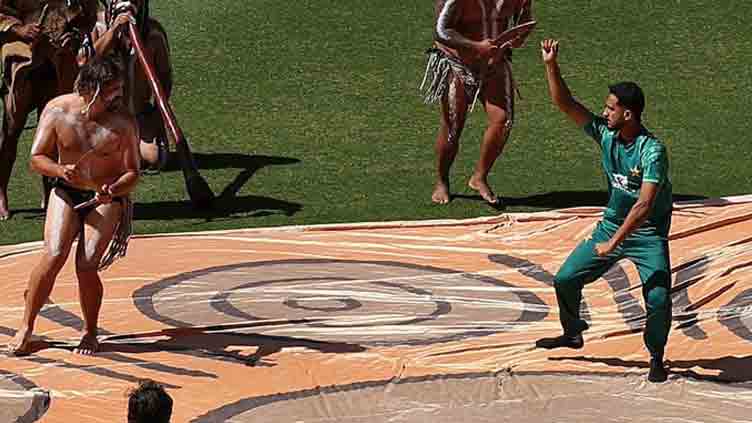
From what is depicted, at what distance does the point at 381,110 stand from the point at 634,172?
21.9 ft

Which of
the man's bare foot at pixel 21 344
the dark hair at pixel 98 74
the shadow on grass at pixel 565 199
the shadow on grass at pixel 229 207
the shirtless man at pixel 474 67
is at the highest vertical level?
the dark hair at pixel 98 74

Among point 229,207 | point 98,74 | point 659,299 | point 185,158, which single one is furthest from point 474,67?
point 98,74

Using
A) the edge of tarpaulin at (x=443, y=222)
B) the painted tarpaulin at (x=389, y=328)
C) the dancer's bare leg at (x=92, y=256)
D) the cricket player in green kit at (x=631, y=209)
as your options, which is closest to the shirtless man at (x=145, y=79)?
the edge of tarpaulin at (x=443, y=222)

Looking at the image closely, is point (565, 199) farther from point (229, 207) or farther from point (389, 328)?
point (389, 328)

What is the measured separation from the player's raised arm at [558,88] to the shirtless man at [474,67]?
3.06 metres

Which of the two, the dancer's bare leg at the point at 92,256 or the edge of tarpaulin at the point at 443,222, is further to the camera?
the edge of tarpaulin at the point at 443,222

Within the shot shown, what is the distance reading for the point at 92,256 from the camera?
8.04 metres

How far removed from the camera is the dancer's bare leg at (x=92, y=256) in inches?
317

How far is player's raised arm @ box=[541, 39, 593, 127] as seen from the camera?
7.96 m

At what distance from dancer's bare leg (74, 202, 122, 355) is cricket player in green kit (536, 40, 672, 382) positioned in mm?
2300

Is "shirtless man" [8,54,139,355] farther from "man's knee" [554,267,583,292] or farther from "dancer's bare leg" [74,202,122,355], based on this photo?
"man's knee" [554,267,583,292]

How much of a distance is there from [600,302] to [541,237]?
4.37ft

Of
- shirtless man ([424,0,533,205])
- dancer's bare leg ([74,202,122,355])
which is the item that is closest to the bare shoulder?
dancer's bare leg ([74,202,122,355])

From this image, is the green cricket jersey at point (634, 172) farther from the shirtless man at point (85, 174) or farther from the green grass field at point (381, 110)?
the green grass field at point (381, 110)
